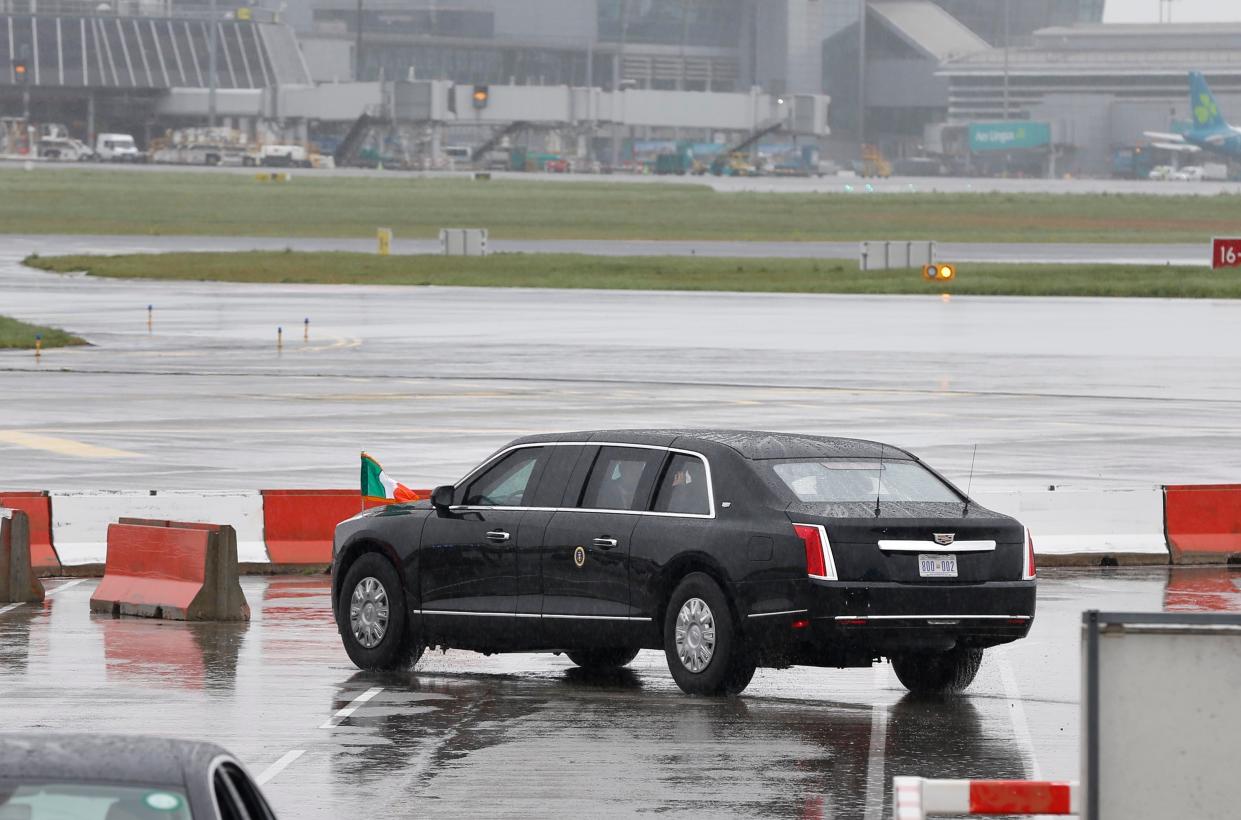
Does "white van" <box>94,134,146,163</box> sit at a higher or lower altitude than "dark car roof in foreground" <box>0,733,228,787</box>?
higher

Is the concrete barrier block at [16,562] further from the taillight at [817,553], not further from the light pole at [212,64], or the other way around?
the light pole at [212,64]

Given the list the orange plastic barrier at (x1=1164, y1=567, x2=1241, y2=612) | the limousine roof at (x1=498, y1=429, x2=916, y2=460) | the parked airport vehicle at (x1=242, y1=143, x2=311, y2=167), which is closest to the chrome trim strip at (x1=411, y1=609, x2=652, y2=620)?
the limousine roof at (x1=498, y1=429, x2=916, y2=460)

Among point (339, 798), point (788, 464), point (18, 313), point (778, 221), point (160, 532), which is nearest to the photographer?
point (339, 798)

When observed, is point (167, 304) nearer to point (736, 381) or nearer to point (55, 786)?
point (736, 381)

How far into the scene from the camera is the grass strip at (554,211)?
343 ft

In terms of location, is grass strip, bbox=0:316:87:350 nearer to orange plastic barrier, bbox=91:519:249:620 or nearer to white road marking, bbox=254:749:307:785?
orange plastic barrier, bbox=91:519:249:620

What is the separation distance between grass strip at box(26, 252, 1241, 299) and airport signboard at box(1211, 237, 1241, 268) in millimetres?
515

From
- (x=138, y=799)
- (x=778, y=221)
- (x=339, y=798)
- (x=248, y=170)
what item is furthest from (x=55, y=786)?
(x=248, y=170)

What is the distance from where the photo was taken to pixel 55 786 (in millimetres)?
5047

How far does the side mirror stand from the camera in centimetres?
1452

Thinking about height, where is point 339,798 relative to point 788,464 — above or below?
below

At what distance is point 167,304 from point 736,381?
955 inches

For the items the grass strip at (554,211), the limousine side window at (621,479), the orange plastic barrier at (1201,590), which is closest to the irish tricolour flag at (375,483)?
the limousine side window at (621,479)

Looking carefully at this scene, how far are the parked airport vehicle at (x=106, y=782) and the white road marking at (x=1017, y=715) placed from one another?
6.55 m
